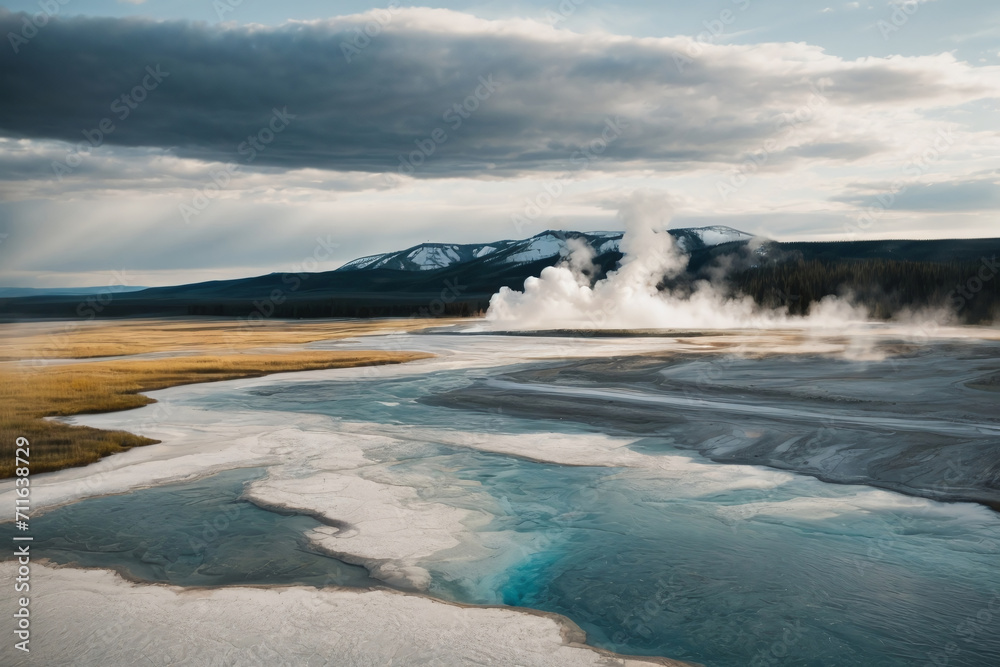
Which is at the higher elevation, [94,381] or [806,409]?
[94,381]

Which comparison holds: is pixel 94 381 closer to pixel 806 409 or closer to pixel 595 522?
pixel 595 522

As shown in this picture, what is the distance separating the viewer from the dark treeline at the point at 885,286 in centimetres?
7781

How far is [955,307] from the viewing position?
248 feet

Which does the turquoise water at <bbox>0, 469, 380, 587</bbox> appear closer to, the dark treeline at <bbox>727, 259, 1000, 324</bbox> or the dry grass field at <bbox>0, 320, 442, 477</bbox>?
the dry grass field at <bbox>0, 320, 442, 477</bbox>

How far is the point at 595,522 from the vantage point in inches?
433

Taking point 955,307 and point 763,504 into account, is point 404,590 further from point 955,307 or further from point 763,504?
point 955,307

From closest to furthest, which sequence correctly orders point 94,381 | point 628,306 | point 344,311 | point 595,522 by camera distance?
point 595,522
point 94,381
point 628,306
point 344,311

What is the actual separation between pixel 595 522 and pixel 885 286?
90522 mm

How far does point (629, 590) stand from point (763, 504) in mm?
4246

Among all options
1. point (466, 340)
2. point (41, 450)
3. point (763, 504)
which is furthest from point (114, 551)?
point (466, 340)

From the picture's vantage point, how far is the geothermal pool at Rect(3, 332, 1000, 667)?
7.75m

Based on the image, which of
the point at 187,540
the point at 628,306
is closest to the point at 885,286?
the point at 628,306

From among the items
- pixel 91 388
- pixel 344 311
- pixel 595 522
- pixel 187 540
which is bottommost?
pixel 595 522

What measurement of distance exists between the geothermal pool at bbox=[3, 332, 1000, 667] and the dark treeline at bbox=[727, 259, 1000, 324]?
6702cm
